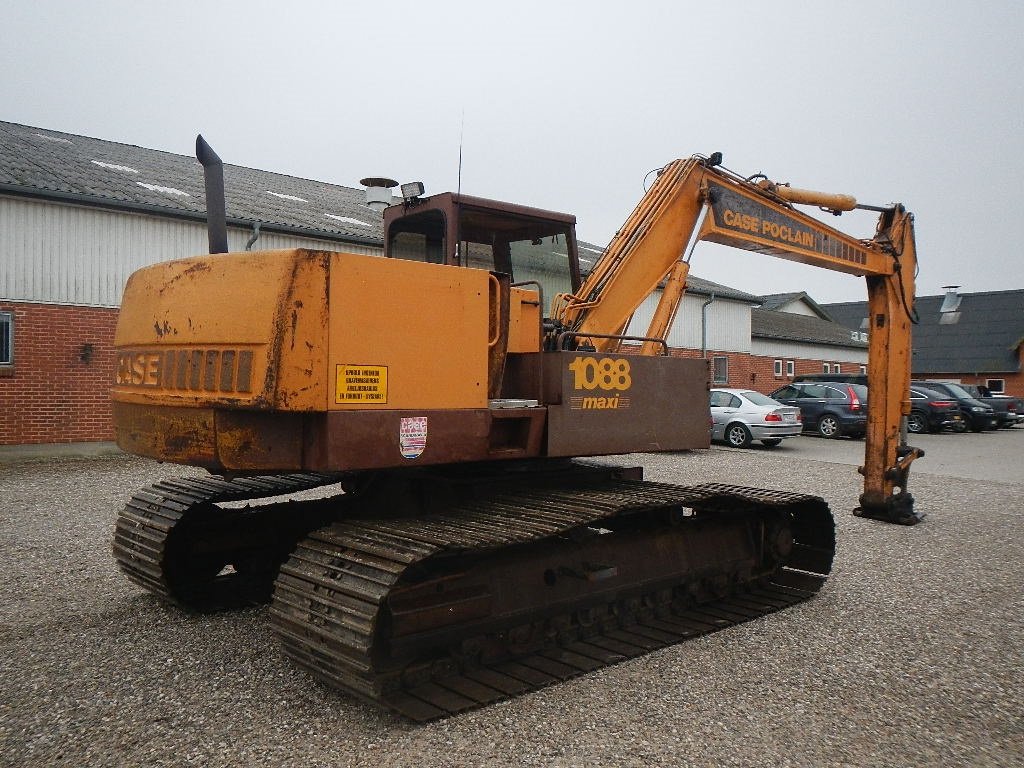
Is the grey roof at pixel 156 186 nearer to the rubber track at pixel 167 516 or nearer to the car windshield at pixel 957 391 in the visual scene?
the rubber track at pixel 167 516

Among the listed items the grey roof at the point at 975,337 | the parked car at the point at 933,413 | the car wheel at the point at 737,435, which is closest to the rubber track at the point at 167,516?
the car wheel at the point at 737,435

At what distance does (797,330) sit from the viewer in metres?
33.6

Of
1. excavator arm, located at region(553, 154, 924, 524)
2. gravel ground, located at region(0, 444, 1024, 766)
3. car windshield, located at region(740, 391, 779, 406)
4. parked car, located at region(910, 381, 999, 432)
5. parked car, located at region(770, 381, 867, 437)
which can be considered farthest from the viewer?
parked car, located at region(910, 381, 999, 432)

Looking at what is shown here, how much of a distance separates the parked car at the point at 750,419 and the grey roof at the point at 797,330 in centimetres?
1054

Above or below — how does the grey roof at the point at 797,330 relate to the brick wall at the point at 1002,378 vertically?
above

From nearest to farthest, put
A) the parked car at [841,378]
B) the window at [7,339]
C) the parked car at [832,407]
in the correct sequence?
the window at [7,339] < the parked car at [832,407] < the parked car at [841,378]

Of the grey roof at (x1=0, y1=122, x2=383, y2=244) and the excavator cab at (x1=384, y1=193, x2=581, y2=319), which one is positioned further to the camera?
the grey roof at (x1=0, y1=122, x2=383, y2=244)

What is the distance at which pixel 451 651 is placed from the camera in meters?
4.52

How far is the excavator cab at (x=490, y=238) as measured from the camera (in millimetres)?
5258

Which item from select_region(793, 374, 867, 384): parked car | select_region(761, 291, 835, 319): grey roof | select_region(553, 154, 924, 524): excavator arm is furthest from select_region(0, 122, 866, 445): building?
select_region(761, 291, 835, 319): grey roof

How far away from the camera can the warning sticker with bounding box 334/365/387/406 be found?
4121 mm

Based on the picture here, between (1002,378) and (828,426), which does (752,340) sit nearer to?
(828,426)

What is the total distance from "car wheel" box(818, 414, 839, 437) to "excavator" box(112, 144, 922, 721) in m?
15.9

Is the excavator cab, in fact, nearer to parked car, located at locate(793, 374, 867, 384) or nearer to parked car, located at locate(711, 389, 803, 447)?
parked car, located at locate(711, 389, 803, 447)
